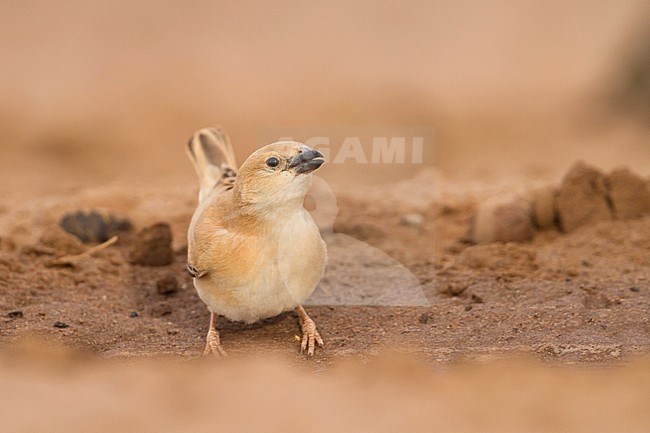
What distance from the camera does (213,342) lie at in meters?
5.38

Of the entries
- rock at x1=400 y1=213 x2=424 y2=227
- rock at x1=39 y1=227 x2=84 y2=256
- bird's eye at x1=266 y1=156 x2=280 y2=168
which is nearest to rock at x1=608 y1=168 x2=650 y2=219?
rock at x1=400 y1=213 x2=424 y2=227

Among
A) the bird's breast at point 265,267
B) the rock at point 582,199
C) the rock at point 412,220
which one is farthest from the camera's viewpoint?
the rock at point 412,220

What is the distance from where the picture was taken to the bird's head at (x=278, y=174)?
5000mm

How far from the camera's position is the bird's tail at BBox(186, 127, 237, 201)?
21.6 feet

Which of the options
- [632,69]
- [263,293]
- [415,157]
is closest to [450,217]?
[415,157]

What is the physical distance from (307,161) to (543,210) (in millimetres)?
3109

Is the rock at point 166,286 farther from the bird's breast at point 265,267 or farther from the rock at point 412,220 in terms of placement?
the rock at point 412,220

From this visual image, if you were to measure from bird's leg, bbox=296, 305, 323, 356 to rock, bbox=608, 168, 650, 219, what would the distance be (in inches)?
122

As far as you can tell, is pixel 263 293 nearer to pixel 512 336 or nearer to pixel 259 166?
pixel 259 166

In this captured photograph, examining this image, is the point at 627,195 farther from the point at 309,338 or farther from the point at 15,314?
the point at 15,314

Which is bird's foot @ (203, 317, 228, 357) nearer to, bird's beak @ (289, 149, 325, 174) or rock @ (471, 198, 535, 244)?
bird's beak @ (289, 149, 325, 174)

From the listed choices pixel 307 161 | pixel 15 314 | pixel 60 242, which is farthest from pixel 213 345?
pixel 60 242

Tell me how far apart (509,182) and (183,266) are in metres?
3.64

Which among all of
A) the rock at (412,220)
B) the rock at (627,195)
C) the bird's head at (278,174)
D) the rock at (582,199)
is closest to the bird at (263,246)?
the bird's head at (278,174)
